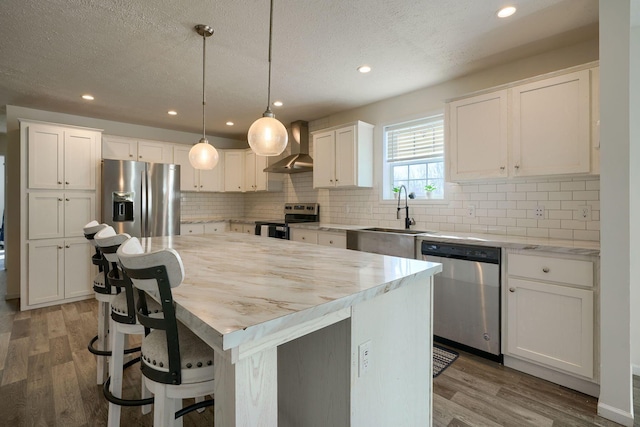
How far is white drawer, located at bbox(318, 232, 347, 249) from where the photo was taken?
3.54 m

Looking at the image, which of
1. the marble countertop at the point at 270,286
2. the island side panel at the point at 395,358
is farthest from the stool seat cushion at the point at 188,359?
the island side panel at the point at 395,358

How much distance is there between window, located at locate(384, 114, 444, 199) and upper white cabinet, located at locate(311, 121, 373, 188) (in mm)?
241

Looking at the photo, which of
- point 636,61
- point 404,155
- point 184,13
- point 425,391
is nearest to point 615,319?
point 425,391

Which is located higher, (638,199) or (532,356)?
(638,199)

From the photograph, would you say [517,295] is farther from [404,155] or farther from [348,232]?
[404,155]

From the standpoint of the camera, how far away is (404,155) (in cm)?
379

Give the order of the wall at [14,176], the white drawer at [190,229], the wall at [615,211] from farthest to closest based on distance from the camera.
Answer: the white drawer at [190,229] < the wall at [14,176] < the wall at [615,211]

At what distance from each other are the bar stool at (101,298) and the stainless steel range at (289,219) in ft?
7.79

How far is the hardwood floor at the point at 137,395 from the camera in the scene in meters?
1.80

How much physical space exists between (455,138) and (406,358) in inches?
86.3

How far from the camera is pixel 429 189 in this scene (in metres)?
3.52

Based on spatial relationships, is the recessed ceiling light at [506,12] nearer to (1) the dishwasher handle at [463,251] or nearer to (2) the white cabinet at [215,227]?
(1) the dishwasher handle at [463,251]

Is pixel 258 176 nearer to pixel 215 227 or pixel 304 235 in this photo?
pixel 215 227

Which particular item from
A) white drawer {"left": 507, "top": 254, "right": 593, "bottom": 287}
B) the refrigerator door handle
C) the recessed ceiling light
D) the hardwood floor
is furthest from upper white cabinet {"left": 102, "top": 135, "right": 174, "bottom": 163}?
white drawer {"left": 507, "top": 254, "right": 593, "bottom": 287}
